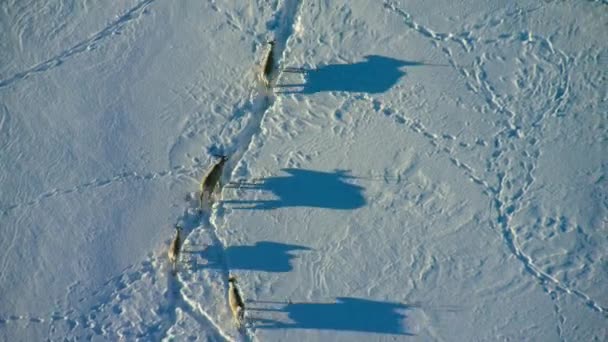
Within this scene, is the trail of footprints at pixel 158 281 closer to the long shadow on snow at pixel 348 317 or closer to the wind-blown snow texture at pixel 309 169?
the wind-blown snow texture at pixel 309 169

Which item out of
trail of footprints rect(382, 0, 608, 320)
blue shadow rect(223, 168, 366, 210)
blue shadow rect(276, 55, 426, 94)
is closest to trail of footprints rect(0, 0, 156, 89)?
blue shadow rect(276, 55, 426, 94)

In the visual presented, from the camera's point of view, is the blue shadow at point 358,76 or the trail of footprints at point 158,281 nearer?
the trail of footprints at point 158,281

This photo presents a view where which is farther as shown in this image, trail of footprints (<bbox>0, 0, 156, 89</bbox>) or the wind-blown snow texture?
trail of footprints (<bbox>0, 0, 156, 89</bbox>)

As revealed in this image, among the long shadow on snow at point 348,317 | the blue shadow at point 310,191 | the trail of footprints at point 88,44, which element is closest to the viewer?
the long shadow on snow at point 348,317

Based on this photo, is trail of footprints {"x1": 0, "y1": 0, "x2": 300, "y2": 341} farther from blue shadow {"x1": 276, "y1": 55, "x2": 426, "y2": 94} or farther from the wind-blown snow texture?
blue shadow {"x1": 276, "y1": 55, "x2": 426, "y2": 94}

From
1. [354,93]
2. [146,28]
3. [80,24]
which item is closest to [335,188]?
[354,93]

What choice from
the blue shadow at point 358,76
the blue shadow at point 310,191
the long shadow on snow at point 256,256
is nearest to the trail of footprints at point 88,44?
the blue shadow at point 358,76

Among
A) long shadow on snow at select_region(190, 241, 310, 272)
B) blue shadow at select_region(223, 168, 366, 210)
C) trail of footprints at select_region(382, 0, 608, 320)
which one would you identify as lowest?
long shadow on snow at select_region(190, 241, 310, 272)

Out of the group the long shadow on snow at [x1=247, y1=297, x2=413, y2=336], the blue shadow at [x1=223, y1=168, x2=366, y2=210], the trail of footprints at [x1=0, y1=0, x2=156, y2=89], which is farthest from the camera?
the trail of footprints at [x1=0, y1=0, x2=156, y2=89]
